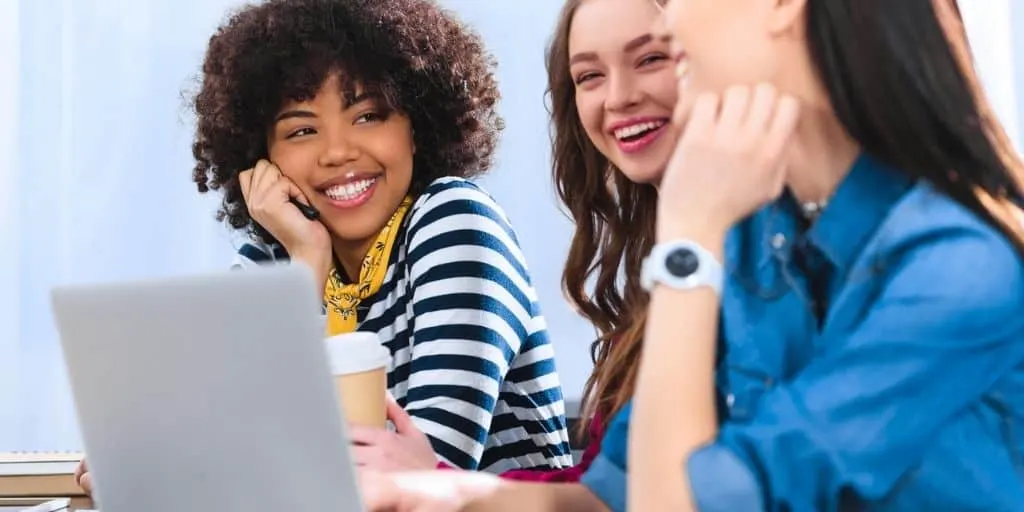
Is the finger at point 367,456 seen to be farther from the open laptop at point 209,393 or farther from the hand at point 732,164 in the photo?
the hand at point 732,164

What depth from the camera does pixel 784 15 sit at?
923 mm

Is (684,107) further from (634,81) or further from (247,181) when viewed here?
(247,181)

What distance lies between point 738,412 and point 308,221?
37.5 inches

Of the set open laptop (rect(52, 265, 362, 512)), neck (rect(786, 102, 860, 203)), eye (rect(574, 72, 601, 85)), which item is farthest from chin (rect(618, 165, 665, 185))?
open laptop (rect(52, 265, 362, 512))

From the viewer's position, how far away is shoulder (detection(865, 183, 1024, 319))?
0.83m

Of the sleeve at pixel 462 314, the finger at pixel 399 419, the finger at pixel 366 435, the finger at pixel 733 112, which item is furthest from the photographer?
the sleeve at pixel 462 314

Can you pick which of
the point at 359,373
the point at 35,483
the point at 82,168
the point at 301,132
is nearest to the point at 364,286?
the point at 301,132

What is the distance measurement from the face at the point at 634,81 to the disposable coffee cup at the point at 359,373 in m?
0.41

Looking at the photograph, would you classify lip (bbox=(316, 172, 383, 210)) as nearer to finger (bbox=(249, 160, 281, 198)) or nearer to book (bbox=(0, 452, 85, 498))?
finger (bbox=(249, 160, 281, 198))

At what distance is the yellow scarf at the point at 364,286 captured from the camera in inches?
64.8

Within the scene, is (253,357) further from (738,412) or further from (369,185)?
(369,185)

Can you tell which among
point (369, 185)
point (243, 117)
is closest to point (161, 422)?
point (369, 185)

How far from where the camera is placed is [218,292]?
32.4 inches

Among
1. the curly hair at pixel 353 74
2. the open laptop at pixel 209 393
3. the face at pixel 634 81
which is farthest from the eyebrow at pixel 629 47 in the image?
the open laptop at pixel 209 393
